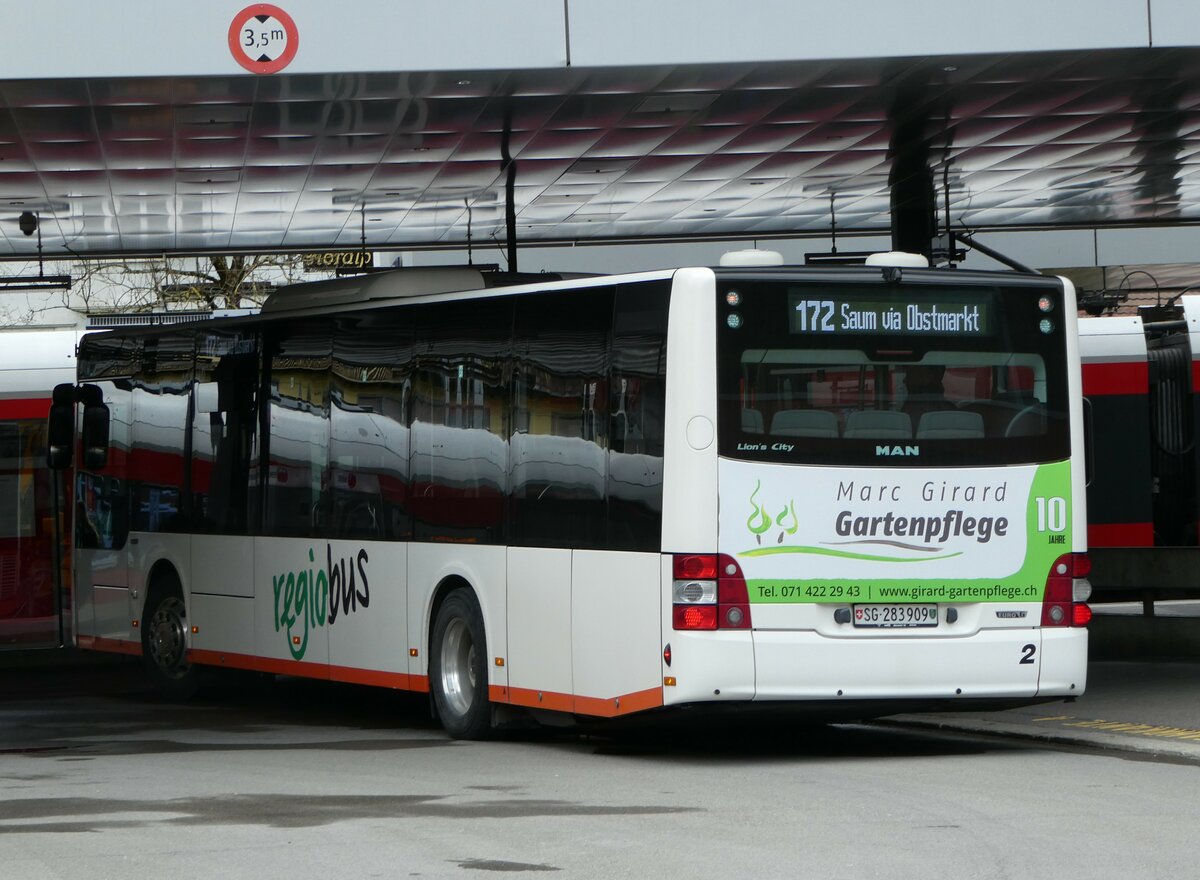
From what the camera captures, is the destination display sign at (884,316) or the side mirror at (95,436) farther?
the side mirror at (95,436)

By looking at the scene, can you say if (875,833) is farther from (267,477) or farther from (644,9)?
(267,477)

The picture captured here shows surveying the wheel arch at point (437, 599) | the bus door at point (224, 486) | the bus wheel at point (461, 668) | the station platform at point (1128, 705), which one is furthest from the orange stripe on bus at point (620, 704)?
the bus door at point (224, 486)

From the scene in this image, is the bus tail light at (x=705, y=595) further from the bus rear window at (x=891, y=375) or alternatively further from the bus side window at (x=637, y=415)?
the bus rear window at (x=891, y=375)

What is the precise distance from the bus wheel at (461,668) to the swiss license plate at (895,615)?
281cm

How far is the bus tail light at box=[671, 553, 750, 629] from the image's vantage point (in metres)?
11.7

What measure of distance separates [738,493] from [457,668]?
10.4ft

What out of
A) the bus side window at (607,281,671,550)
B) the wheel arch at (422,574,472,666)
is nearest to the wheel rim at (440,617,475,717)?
the wheel arch at (422,574,472,666)

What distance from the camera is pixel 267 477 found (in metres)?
16.5

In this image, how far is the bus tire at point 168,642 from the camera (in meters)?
18.1

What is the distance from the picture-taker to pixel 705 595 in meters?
11.8

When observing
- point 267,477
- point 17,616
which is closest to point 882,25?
point 267,477

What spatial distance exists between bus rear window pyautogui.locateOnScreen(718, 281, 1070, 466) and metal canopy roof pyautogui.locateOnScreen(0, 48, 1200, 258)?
319cm

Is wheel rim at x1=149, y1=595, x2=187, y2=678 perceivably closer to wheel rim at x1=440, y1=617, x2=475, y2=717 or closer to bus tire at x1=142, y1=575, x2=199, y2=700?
bus tire at x1=142, y1=575, x2=199, y2=700

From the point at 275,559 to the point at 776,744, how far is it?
477 centimetres
